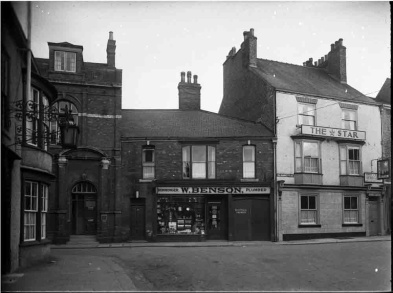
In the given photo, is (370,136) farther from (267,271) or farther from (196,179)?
(267,271)

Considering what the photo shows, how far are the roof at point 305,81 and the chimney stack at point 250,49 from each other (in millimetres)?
629

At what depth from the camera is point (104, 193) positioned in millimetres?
23781

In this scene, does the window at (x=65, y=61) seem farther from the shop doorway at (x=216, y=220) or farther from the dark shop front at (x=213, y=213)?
the shop doorway at (x=216, y=220)

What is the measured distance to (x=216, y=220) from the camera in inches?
978

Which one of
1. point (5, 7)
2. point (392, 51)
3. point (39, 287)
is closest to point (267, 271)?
point (39, 287)

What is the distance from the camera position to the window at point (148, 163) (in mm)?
24688

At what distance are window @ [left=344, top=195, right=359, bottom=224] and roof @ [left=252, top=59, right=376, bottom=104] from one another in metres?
6.23

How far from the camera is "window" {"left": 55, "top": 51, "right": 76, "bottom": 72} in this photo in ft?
78.6

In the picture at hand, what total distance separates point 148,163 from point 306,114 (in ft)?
32.7

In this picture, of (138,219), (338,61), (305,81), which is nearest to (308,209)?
(305,81)

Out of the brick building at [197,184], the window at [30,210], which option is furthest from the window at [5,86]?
the brick building at [197,184]

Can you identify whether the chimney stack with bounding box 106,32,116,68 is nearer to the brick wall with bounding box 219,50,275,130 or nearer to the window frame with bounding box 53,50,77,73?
the window frame with bounding box 53,50,77,73

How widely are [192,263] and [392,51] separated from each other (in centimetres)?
949

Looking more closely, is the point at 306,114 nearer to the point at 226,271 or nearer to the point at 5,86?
the point at 226,271
